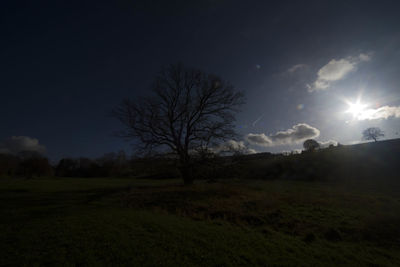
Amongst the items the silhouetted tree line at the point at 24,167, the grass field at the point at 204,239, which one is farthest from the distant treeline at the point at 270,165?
the grass field at the point at 204,239

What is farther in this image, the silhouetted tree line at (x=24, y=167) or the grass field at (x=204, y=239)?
the silhouetted tree line at (x=24, y=167)

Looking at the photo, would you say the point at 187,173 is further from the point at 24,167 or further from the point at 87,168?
the point at 87,168

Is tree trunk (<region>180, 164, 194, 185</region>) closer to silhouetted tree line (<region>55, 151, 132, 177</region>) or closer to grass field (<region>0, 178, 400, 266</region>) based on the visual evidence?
grass field (<region>0, 178, 400, 266</region>)

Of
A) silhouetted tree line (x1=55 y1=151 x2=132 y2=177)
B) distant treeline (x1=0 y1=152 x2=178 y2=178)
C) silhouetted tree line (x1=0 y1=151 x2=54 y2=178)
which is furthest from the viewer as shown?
silhouetted tree line (x1=55 y1=151 x2=132 y2=177)

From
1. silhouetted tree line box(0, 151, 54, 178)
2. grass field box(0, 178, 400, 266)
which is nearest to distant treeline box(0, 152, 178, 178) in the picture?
silhouetted tree line box(0, 151, 54, 178)

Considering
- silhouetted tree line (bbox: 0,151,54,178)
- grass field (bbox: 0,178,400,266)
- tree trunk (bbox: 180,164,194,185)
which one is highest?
silhouetted tree line (bbox: 0,151,54,178)

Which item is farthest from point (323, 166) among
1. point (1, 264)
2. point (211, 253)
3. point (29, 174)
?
point (29, 174)

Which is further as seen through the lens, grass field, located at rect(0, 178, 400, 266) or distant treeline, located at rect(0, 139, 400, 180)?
distant treeline, located at rect(0, 139, 400, 180)

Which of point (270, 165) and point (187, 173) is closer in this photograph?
point (187, 173)

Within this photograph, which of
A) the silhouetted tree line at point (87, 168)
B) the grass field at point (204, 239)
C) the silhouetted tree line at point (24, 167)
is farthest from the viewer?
the silhouetted tree line at point (87, 168)

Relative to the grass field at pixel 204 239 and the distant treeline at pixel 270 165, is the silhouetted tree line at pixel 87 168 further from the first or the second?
the grass field at pixel 204 239

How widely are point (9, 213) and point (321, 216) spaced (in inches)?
624

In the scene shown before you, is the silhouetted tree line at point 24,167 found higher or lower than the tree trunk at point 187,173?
higher

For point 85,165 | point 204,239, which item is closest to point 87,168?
A: point 85,165
